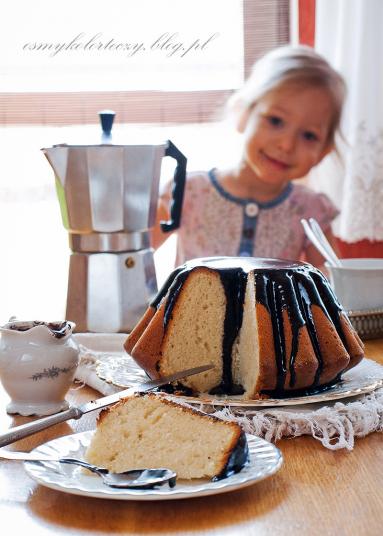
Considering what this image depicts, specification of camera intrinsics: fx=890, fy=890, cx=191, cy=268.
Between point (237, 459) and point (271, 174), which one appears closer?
point (237, 459)

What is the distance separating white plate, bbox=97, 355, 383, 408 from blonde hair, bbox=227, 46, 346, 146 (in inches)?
67.4

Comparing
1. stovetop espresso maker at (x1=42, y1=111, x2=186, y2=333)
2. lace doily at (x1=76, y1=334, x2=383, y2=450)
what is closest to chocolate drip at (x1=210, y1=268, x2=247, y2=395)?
lace doily at (x1=76, y1=334, x2=383, y2=450)

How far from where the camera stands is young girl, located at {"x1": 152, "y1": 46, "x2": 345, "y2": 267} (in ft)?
9.21

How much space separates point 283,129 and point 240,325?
1757 millimetres

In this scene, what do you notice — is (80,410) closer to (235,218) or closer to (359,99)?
(235,218)

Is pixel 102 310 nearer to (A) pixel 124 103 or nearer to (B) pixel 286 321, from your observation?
(B) pixel 286 321

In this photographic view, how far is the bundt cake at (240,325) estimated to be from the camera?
109cm

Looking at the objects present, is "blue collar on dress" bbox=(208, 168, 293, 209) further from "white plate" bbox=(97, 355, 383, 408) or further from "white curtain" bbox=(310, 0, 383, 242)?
"white plate" bbox=(97, 355, 383, 408)

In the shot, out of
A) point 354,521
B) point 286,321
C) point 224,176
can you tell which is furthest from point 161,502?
point 224,176

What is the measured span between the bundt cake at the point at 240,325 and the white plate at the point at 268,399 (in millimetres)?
24

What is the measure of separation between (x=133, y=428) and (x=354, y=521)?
0.23 m

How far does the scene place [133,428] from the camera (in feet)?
2.86

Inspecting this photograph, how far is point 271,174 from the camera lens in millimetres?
2854

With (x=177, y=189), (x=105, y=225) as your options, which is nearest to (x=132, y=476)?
(x=105, y=225)
